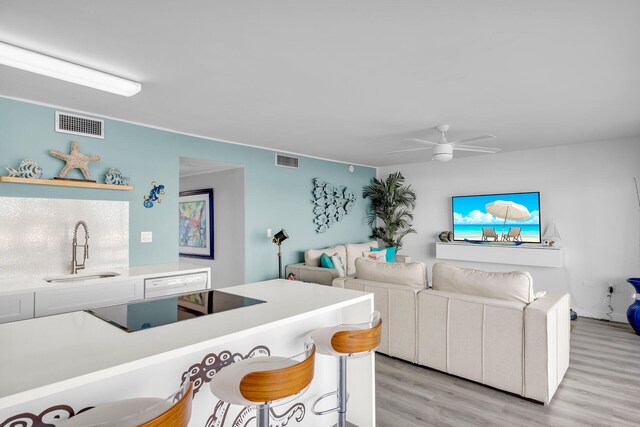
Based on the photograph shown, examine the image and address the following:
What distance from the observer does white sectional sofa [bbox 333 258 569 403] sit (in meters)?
2.68

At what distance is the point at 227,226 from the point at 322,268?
1584mm

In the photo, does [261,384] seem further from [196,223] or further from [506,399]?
[196,223]

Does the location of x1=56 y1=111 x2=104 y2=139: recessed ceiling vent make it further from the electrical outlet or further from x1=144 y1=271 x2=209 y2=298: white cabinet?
x1=144 y1=271 x2=209 y2=298: white cabinet

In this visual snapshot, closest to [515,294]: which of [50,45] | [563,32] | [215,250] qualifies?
[563,32]

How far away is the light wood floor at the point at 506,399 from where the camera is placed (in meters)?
2.48

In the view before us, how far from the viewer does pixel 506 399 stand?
109 inches

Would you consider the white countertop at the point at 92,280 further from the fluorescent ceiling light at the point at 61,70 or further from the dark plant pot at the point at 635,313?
the dark plant pot at the point at 635,313

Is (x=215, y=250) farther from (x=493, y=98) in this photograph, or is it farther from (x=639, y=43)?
(x=639, y=43)

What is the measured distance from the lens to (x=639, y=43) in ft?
7.11

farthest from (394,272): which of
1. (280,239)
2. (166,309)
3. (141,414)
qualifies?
(141,414)

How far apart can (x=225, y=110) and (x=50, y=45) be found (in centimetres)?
148

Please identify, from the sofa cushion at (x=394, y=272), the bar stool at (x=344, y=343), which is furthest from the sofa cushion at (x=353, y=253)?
the bar stool at (x=344, y=343)

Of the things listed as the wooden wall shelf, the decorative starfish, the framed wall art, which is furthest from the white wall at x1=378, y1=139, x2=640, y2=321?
the decorative starfish

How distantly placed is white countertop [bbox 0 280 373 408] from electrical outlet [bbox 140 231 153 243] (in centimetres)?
220
